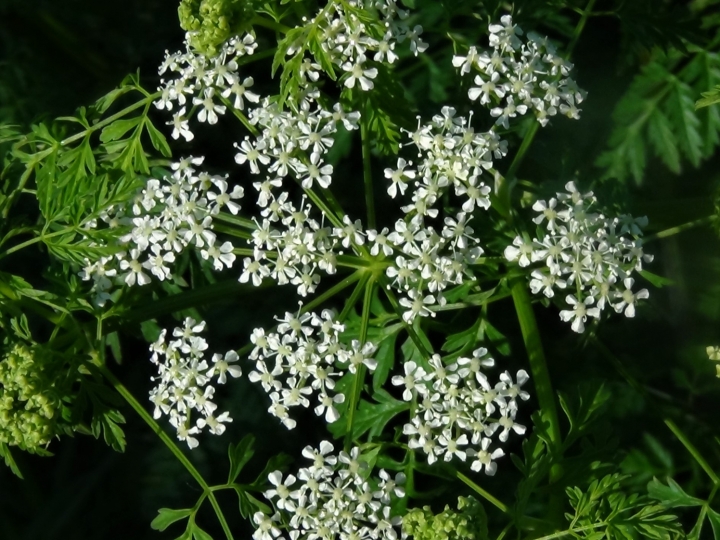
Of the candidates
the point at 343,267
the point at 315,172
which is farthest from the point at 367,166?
the point at 343,267

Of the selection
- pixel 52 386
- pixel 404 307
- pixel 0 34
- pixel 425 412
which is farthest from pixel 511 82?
pixel 0 34

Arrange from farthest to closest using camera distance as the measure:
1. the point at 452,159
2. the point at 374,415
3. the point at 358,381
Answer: the point at 374,415
the point at 358,381
the point at 452,159

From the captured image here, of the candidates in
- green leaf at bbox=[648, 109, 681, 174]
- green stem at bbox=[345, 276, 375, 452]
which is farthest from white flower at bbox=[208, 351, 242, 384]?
green leaf at bbox=[648, 109, 681, 174]

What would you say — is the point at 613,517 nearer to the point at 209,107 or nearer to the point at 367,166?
the point at 367,166

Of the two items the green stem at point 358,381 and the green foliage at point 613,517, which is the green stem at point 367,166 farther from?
the green foliage at point 613,517

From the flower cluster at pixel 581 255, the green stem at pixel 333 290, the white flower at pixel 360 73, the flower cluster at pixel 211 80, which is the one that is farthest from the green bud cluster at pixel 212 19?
the flower cluster at pixel 581 255

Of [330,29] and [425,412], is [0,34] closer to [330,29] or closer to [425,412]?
[330,29]

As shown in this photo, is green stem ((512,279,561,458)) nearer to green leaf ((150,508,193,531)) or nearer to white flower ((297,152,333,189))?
white flower ((297,152,333,189))
